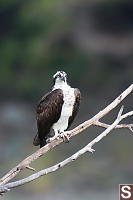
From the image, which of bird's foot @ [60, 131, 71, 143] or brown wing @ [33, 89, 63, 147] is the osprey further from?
bird's foot @ [60, 131, 71, 143]

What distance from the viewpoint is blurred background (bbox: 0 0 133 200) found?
593 inches

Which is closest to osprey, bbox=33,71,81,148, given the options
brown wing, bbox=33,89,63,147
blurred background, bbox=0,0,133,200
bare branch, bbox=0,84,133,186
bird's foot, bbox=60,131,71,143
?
brown wing, bbox=33,89,63,147

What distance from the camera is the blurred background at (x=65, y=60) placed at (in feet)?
49.4

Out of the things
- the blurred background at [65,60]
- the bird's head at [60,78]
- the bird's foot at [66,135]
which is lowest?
the bird's foot at [66,135]

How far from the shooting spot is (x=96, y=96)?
16.4 m

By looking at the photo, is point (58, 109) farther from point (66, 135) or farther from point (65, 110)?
point (66, 135)

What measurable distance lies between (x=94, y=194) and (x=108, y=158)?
1.15 m

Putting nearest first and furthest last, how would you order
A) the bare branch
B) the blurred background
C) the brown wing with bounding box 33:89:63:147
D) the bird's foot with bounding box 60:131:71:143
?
the bare branch < the bird's foot with bounding box 60:131:71:143 < the brown wing with bounding box 33:89:63:147 < the blurred background

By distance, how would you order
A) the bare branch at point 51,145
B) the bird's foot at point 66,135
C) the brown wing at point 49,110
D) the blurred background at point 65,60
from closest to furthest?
the bare branch at point 51,145
the bird's foot at point 66,135
the brown wing at point 49,110
the blurred background at point 65,60

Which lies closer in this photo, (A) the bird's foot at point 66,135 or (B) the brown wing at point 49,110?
(A) the bird's foot at point 66,135

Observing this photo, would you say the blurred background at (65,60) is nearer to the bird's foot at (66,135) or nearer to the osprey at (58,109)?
the osprey at (58,109)

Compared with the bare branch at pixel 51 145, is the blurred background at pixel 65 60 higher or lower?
higher

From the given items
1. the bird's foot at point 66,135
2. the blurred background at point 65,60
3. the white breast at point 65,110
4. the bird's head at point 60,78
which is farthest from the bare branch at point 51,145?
the blurred background at point 65,60

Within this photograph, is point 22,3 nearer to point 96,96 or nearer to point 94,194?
point 96,96
